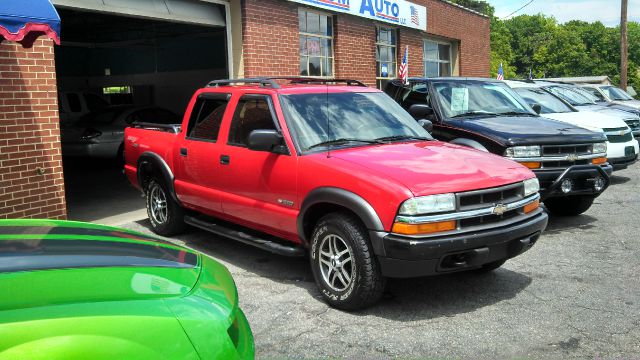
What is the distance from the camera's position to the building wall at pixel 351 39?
11.1 metres

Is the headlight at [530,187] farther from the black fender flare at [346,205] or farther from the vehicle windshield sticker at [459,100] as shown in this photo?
the vehicle windshield sticker at [459,100]

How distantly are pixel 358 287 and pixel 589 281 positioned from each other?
2309 mm

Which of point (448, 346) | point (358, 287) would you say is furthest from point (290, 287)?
point (448, 346)

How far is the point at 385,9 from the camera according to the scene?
1520 centimetres

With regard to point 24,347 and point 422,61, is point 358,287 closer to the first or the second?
point 24,347

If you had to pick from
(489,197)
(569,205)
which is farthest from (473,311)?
(569,205)

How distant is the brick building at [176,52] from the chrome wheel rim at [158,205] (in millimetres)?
1190

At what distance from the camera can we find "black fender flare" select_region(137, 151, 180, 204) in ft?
21.8

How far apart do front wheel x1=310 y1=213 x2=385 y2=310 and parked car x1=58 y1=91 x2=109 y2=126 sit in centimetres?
1131

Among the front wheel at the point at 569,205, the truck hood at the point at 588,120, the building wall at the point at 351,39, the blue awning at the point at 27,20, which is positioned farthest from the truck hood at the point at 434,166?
the building wall at the point at 351,39

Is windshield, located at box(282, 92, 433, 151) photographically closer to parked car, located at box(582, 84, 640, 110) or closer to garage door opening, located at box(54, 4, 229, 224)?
garage door opening, located at box(54, 4, 229, 224)

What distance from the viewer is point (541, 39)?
96.6 meters

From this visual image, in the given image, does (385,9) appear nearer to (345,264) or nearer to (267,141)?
(267,141)

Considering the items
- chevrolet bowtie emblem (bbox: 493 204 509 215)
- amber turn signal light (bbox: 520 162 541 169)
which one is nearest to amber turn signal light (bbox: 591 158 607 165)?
amber turn signal light (bbox: 520 162 541 169)
